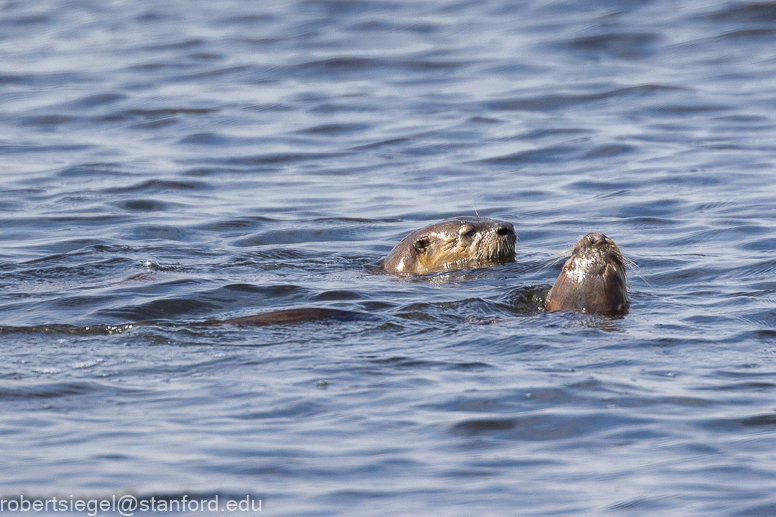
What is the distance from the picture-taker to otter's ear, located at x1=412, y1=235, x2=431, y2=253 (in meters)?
8.80

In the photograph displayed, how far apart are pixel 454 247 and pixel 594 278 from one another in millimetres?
2273

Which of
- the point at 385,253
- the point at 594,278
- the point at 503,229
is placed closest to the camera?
the point at 594,278

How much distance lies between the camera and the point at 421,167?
12906 mm

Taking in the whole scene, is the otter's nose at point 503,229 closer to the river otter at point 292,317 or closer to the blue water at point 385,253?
the blue water at point 385,253

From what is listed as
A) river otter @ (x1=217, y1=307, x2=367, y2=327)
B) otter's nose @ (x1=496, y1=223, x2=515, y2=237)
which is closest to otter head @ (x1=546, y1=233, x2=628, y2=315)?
river otter @ (x1=217, y1=307, x2=367, y2=327)

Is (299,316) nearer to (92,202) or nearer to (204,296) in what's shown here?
(204,296)

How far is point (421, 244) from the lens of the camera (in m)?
8.84

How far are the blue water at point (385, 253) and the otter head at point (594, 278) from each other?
120mm

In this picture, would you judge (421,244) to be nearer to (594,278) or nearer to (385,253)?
(385,253)

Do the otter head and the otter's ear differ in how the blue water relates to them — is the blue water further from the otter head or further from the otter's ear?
the otter's ear

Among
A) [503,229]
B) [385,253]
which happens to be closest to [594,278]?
[503,229]

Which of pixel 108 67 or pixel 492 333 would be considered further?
pixel 108 67

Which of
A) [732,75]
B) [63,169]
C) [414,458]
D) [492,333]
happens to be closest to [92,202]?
[63,169]

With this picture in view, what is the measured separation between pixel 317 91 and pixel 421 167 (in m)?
4.25
